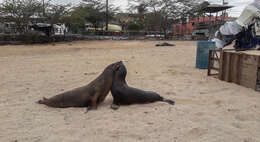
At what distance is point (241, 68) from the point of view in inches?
197

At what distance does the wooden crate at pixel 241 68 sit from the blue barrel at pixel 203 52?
1591mm

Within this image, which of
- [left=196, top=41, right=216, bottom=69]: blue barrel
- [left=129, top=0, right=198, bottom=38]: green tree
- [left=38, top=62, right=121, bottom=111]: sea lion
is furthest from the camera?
Result: [left=129, top=0, right=198, bottom=38]: green tree

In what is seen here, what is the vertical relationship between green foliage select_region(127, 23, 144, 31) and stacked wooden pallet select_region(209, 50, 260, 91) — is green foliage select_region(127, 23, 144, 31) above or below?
above

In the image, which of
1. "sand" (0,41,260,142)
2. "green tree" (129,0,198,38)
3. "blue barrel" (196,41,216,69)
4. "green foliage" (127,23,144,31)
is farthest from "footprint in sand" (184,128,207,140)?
"green foliage" (127,23,144,31)

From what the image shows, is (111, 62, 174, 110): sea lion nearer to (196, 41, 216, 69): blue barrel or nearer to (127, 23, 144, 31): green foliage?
(196, 41, 216, 69): blue barrel

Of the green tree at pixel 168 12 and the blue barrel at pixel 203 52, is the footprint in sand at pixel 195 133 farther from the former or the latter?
the green tree at pixel 168 12

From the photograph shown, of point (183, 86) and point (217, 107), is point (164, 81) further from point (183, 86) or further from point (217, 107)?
point (217, 107)

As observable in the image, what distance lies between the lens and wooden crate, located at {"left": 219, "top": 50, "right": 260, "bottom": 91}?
458 cm

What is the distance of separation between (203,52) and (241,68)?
7.24ft

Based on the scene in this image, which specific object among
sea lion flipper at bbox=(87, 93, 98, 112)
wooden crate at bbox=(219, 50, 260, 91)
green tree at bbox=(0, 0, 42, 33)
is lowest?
sea lion flipper at bbox=(87, 93, 98, 112)

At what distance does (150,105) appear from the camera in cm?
368

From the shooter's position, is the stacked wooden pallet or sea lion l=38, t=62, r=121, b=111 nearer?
sea lion l=38, t=62, r=121, b=111

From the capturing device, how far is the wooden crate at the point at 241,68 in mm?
4578

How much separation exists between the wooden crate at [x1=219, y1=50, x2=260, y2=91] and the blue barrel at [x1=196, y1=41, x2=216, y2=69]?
1.59 metres
